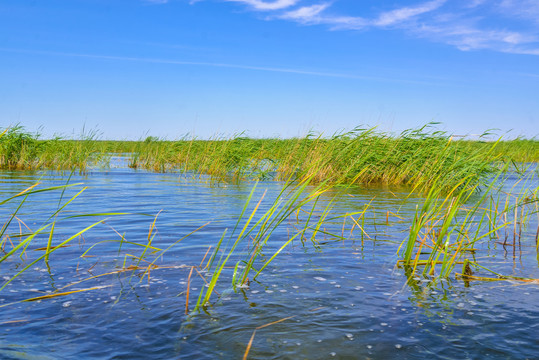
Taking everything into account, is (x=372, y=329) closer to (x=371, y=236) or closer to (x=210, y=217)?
(x=371, y=236)

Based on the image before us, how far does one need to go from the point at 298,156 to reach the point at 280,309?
12153 mm

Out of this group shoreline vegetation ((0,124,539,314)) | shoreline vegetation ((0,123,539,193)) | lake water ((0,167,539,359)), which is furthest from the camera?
shoreline vegetation ((0,123,539,193))

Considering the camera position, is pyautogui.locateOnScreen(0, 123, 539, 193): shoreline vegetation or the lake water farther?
pyautogui.locateOnScreen(0, 123, 539, 193): shoreline vegetation

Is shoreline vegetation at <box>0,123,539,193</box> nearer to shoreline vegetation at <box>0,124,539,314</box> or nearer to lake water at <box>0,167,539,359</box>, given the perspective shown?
shoreline vegetation at <box>0,124,539,314</box>

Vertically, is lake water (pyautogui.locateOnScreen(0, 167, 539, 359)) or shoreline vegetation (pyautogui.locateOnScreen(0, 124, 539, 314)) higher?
shoreline vegetation (pyautogui.locateOnScreen(0, 124, 539, 314))

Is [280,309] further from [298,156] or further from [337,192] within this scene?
[298,156]

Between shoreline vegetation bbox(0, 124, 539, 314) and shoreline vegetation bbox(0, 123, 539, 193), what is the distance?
5 cm

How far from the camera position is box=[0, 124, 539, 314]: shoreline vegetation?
4.84 meters

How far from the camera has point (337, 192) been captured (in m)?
9.60

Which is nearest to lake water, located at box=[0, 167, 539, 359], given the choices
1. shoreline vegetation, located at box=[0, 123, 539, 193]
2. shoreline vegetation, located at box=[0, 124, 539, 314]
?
shoreline vegetation, located at box=[0, 124, 539, 314]

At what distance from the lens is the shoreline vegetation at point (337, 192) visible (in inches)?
190

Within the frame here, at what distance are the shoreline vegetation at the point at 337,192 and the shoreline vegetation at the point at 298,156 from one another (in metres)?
0.05

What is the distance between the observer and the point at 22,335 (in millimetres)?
3309

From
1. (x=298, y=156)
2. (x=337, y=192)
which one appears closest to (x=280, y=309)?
(x=337, y=192)
